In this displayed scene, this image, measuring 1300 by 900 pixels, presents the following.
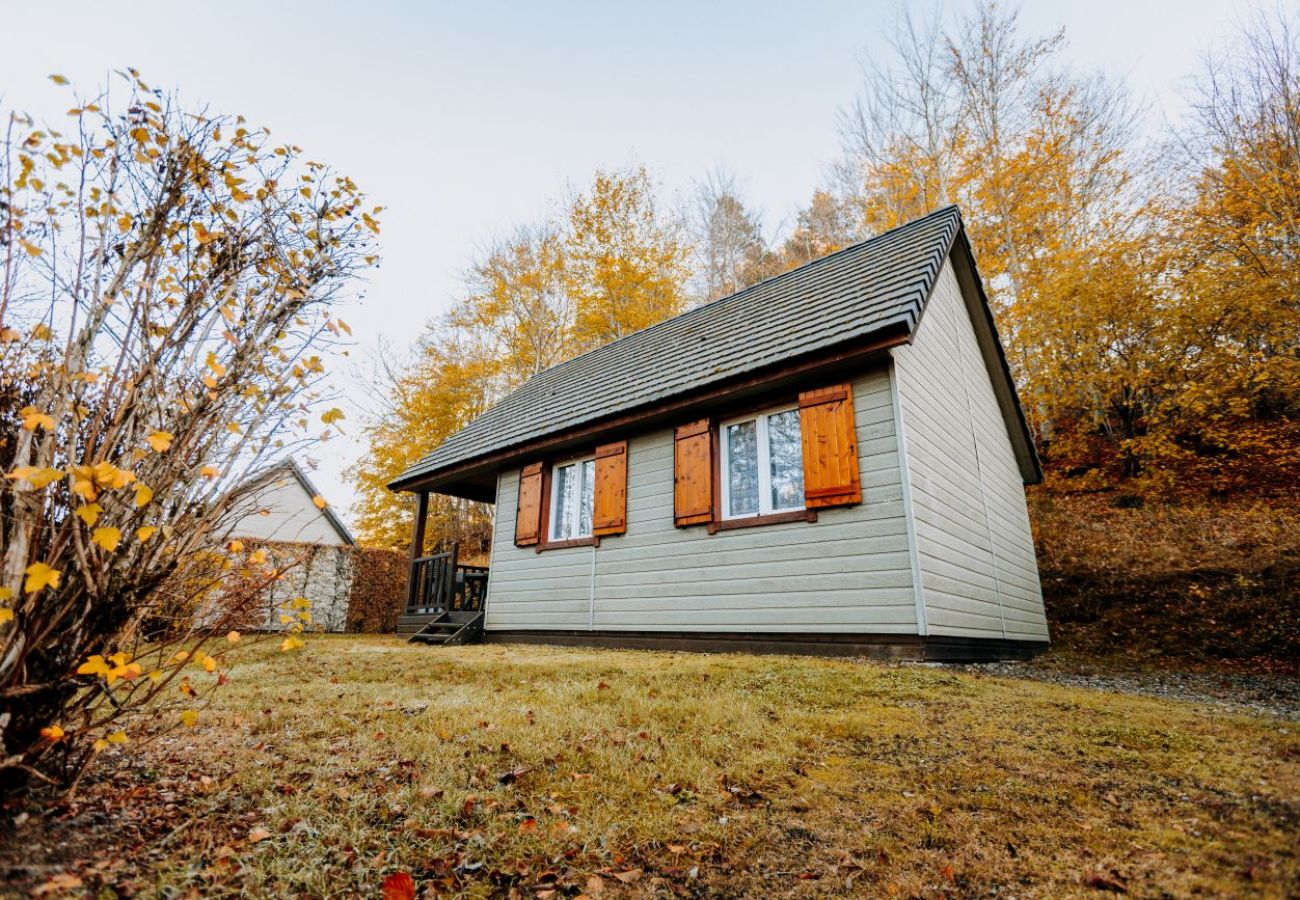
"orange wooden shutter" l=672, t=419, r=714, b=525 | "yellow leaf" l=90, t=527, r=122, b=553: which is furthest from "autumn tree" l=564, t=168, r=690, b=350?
"yellow leaf" l=90, t=527, r=122, b=553

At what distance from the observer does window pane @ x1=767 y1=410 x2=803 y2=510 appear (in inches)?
261

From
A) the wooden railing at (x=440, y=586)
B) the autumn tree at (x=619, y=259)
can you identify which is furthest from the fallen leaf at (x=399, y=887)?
the autumn tree at (x=619, y=259)

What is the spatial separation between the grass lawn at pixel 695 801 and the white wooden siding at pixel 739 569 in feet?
6.41

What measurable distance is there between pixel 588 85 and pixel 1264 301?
18.5 metres

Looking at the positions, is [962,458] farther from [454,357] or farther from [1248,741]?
[454,357]

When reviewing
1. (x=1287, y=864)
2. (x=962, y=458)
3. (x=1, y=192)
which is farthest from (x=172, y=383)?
(x=962, y=458)

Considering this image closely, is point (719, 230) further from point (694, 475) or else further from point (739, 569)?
point (739, 569)

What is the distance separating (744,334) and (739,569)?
3.18 metres

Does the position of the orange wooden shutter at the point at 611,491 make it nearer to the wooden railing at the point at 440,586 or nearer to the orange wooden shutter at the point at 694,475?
the orange wooden shutter at the point at 694,475

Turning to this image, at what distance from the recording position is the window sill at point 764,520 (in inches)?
250

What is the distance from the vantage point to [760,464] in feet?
Result: 22.7

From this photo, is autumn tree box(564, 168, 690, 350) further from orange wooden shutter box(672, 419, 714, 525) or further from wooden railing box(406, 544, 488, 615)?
orange wooden shutter box(672, 419, 714, 525)

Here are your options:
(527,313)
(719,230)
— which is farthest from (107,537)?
(719,230)

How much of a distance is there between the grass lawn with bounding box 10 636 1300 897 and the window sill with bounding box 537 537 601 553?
4.36 meters
